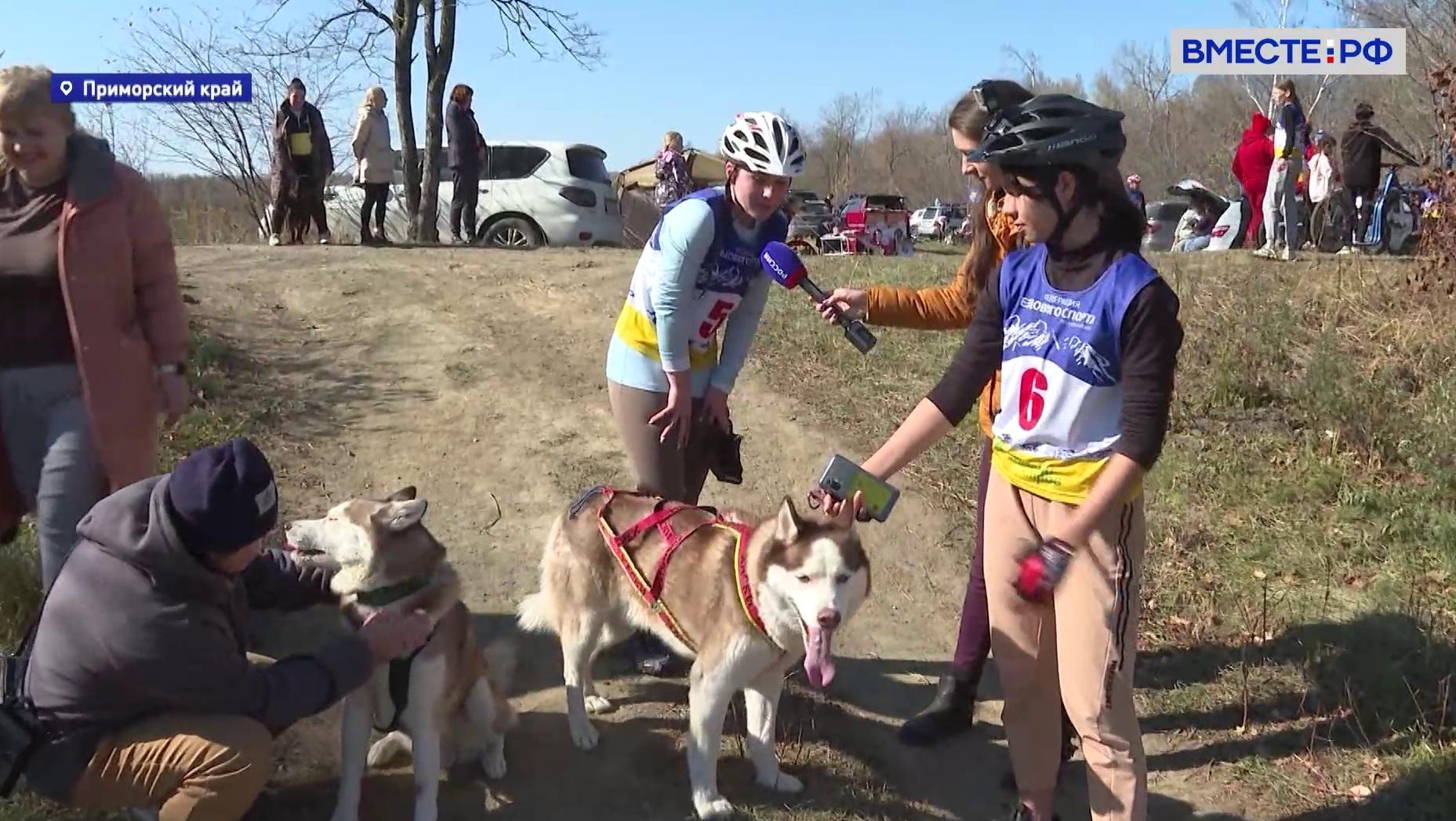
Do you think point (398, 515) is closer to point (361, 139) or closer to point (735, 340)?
point (735, 340)

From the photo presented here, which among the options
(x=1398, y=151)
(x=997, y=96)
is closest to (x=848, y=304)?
(x=997, y=96)

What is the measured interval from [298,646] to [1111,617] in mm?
3448

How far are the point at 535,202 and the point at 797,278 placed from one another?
11.4 m

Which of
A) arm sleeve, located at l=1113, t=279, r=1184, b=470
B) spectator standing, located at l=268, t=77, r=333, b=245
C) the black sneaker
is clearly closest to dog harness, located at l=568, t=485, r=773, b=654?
the black sneaker

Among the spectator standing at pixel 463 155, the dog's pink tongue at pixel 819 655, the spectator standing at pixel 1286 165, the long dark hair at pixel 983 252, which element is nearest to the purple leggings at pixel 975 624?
the long dark hair at pixel 983 252

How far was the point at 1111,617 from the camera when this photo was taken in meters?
2.93

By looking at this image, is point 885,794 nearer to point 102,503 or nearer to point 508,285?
point 102,503

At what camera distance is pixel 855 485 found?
3266 millimetres

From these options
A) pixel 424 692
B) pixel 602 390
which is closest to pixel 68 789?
pixel 424 692

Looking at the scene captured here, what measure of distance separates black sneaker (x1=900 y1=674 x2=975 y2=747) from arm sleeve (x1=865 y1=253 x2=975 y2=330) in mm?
1550

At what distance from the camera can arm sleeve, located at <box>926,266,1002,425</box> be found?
320 cm

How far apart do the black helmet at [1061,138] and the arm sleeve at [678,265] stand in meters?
1.29

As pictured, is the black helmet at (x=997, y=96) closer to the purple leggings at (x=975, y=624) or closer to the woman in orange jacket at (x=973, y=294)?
the woman in orange jacket at (x=973, y=294)

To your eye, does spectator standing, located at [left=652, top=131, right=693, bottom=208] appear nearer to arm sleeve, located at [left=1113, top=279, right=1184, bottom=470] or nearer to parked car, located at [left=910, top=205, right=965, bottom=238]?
arm sleeve, located at [left=1113, top=279, right=1184, bottom=470]
